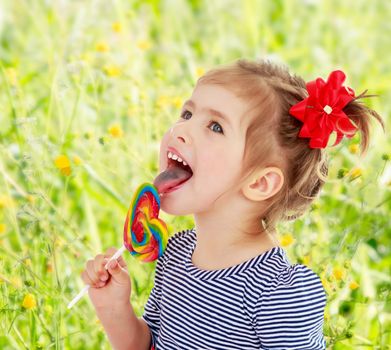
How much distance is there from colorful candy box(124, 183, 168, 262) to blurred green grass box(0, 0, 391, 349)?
7.6 inches

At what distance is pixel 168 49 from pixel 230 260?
2.02 meters

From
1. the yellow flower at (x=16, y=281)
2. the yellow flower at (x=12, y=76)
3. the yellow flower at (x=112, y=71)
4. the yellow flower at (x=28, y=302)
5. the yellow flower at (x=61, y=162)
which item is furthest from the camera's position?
the yellow flower at (x=112, y=71)

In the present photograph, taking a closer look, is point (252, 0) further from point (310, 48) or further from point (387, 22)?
point (387, 22)

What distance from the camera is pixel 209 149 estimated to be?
158cm

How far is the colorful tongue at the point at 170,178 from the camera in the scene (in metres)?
1.59

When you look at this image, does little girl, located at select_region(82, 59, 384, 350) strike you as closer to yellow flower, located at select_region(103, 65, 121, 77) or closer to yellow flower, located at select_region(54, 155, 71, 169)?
yellow flower, located at select_region(54, 155, 71, 169)

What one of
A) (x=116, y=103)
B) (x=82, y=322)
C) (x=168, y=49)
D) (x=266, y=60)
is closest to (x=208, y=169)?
(x=266, y=60)

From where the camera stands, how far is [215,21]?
374 cm

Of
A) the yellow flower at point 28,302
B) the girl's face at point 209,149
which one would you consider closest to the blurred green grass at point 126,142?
the yellow flower at point 28,302

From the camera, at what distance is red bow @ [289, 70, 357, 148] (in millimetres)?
1595

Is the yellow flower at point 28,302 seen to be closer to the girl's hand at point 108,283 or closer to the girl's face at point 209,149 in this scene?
the girl's hand at point 108,283

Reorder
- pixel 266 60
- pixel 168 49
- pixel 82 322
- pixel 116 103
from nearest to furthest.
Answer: pixel 266 60 → pixel 82 322 → pixel 116 103 → pixel 168 49

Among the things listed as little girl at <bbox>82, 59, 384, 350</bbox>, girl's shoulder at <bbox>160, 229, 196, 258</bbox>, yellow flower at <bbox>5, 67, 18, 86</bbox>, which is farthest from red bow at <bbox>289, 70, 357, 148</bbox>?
yellow flower at <bbox>5, 67, 18, 86</bbox>

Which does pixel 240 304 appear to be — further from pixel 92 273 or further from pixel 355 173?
pixel 355 173
